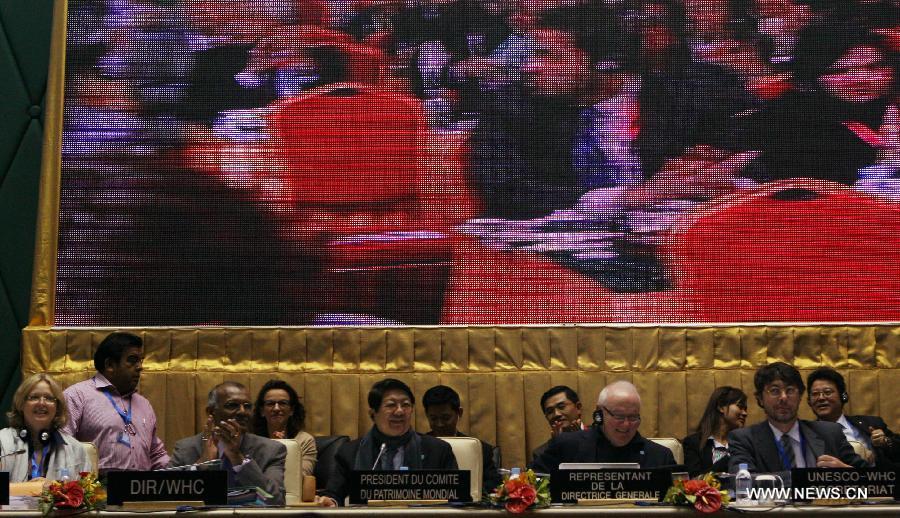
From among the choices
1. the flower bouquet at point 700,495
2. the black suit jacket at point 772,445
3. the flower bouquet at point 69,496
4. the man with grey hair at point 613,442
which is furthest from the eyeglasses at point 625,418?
the flower bouquet at point 69,496

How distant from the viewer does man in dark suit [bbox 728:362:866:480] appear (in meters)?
4.93

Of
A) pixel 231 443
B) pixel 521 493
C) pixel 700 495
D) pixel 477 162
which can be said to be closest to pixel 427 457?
pixel 231 443

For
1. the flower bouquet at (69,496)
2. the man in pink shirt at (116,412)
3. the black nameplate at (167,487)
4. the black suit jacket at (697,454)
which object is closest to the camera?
the flower bouquet at (69,496)

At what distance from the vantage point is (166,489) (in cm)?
396

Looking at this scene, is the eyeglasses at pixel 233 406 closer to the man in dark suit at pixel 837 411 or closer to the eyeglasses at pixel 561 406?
the eyeglasses at pixel 561 406

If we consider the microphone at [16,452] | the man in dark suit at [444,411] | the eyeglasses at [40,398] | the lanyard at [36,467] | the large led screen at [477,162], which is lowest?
the lanyard at [36,467]

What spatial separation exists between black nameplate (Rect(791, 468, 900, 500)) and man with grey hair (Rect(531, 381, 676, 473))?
90 cm

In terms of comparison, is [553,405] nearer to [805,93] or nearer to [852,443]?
[852,443]

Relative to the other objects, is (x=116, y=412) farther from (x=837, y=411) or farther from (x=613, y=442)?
(x=837, y=411)

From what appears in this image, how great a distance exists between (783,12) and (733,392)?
2.45 metres

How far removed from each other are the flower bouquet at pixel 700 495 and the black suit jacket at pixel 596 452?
975 millimetres

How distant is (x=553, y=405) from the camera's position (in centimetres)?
591

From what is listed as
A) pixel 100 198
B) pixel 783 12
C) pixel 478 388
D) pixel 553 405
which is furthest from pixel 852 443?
pixel 100 198

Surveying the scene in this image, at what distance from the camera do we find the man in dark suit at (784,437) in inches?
194
